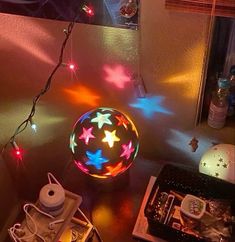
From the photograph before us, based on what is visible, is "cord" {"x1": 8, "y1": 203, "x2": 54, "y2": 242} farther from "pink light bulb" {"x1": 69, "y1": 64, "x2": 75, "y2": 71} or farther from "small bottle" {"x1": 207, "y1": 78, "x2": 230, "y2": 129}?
"small bottle" {"x1": 207, "y1": 78, "x2": 230, "y2": 129}

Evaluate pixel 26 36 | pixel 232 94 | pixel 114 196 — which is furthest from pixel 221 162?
pixel 26 36

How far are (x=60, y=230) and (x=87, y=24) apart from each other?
25.4 inches

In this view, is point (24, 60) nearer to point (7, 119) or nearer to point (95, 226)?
point (7, 119)

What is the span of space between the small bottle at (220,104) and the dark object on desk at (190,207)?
0.22 meters

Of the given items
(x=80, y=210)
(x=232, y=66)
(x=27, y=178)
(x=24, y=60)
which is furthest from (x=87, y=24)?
(x=27, y=178)

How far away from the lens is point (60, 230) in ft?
3.78

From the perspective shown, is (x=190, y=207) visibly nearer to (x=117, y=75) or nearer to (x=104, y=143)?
(x=104, y=143)

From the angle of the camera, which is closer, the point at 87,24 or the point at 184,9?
the point at 184,9

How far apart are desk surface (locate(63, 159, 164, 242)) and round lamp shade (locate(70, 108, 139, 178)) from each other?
192 millimetres

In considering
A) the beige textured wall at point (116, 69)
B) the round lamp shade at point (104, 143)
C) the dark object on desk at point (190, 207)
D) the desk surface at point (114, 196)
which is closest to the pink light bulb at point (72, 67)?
the beige textured wall at point (116, 69)

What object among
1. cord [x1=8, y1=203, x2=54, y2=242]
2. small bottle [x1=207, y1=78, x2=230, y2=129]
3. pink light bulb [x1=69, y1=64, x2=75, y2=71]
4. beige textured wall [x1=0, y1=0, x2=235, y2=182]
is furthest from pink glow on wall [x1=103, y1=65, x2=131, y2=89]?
cord [x1=8, y1=203, x2=54, y2=242]

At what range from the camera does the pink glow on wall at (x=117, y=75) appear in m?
1.31

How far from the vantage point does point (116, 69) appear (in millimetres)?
1318

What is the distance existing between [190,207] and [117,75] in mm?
510
